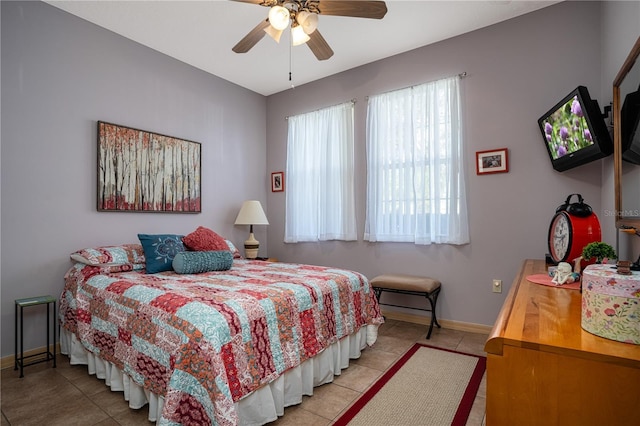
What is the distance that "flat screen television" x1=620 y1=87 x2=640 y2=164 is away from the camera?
1.38m

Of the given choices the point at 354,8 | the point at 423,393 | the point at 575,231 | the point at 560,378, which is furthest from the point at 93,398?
the point at 575,231

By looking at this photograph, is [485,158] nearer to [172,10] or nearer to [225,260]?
[225,260]

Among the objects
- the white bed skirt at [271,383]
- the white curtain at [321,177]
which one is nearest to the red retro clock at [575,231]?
the white bed skirt at [271,383]

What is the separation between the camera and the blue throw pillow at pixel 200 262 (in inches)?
103

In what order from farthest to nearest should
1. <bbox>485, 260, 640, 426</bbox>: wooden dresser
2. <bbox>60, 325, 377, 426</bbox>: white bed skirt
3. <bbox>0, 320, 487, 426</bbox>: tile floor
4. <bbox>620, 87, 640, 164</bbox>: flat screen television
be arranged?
<bbox>0, 320, 487, 426</bbox>: tile floor, <bbox>60, 325, 377, 426</bbox>: white bed skirt, <bbox>620, 87, 640, 164</bbox>: flat screen television, <bbox>485, 260, 640, 426</bbox>: wooden dresser

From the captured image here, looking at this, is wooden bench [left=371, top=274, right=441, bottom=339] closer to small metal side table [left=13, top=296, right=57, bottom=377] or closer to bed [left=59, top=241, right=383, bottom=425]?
bed [left=59, top=241, right=383, bottom=425]

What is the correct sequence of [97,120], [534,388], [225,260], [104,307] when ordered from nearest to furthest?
[534,388]
[104,307]
[225,260]
[97,120]

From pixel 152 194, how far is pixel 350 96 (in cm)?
252

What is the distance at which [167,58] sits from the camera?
11.8 ft

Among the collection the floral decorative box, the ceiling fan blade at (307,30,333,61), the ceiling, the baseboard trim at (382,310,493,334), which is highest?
the ceiling

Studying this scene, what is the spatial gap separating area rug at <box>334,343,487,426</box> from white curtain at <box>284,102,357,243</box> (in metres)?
1.71

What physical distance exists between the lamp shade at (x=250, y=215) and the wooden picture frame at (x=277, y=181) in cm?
58

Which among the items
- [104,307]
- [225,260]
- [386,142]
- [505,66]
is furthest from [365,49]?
[104,307]

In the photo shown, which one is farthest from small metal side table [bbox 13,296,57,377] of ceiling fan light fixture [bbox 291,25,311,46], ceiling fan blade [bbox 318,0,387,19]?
ceiling fan blade [bbox 318,0,387,19]
